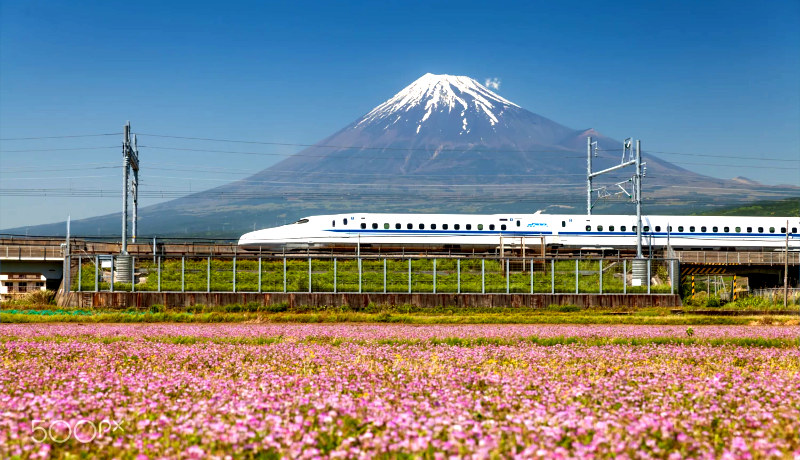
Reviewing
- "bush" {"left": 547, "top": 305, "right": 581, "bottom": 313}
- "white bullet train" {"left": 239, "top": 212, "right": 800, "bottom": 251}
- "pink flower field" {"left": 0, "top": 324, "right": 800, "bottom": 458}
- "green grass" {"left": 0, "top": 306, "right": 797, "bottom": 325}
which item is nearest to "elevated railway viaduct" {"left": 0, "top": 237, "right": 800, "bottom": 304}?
"white bullet train" {"left": 239, "top": 212, "right": 800, "bottom": 251}

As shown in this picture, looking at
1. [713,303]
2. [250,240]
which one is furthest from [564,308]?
[250,240]

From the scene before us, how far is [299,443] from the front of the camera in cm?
690

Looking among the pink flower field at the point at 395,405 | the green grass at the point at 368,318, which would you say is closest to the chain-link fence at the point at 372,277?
the green grass at the point at 368,318

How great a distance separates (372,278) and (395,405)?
35.3 metres

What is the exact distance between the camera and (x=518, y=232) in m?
62.0

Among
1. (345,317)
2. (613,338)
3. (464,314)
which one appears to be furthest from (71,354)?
(464,314)

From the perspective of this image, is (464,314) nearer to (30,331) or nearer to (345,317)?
(345,317)

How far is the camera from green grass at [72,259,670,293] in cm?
3975

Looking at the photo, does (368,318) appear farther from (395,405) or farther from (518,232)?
(518,232)

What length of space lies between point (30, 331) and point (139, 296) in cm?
1526

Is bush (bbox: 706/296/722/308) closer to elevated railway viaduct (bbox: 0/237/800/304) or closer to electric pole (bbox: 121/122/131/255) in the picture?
elevated railway viaduct (bbox: 0/237/800/304)

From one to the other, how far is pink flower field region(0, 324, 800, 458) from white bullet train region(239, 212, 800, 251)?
148ft

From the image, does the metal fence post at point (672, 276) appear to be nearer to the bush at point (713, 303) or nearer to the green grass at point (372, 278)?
the green grass at point (372, 278)

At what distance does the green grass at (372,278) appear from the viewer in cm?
3975
